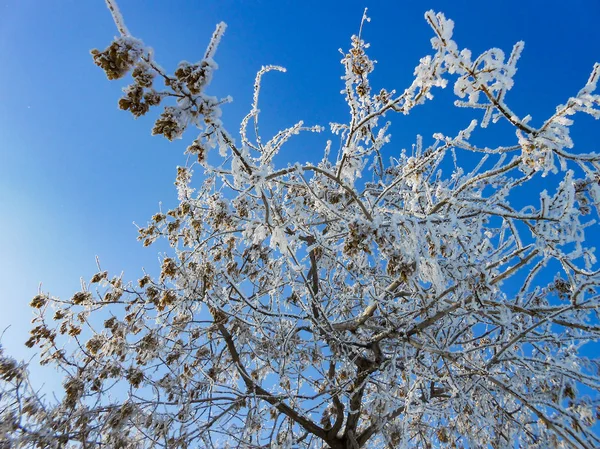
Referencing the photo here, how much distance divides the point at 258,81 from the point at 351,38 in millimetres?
728

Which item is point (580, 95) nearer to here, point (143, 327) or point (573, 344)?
point (573, 344)

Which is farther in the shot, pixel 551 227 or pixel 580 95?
pixel 551 227

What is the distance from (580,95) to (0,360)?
4.58 metres

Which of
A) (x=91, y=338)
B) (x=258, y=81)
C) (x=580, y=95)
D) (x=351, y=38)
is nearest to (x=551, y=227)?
(x=580, y=95)

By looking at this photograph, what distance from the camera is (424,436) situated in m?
5.21

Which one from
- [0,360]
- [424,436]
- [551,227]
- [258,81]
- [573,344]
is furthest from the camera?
[424,436]

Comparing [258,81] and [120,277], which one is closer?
[258,81]

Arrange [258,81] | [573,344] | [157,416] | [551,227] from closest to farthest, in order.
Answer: [551,227] < [258,81] < [157,416] < [573,344]

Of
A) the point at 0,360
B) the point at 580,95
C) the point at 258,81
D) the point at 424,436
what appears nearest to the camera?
the point at 580,95

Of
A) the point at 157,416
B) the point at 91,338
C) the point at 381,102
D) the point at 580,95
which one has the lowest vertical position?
the point at 157,416

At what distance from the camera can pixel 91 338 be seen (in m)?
4.09

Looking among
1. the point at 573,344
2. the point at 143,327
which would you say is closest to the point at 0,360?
the point at 143,327

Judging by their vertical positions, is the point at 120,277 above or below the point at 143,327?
above

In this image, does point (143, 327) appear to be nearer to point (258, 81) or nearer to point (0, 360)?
point (0, 360)
